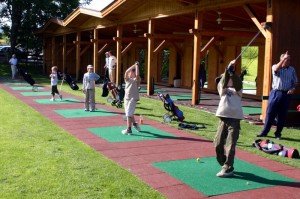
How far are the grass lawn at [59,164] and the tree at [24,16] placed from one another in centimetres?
2634

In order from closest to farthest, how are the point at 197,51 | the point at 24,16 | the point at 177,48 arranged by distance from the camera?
1. the point at 197,51
2. the point at 177,48
3. the point at 24,16

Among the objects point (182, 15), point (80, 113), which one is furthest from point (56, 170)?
point (182, 15)

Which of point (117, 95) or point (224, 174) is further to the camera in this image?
point (117, 95)

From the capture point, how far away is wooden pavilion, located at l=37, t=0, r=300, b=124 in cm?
991

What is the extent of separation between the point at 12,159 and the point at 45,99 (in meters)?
9.08

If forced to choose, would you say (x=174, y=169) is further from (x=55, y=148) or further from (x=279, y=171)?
(x=55, y=148)

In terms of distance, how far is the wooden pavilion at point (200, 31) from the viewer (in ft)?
32.5

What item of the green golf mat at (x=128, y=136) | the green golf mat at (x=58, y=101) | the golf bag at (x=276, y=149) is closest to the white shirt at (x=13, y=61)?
the green golf mat at (x=58, y=101)

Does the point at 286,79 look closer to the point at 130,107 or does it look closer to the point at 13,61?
the point at 130,107

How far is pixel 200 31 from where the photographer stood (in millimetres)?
13078

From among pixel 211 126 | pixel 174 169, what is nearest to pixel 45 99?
pixel 211 126

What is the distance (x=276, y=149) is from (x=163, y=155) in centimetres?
202

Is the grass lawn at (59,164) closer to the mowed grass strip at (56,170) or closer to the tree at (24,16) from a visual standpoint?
the mowed grass strip at (56,170)

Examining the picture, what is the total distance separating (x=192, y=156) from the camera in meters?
7.00
